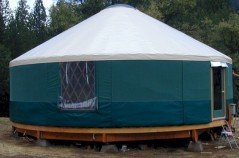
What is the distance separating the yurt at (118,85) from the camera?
8.98 meters

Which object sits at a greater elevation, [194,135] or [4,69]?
[4,69]

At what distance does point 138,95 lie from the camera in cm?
902

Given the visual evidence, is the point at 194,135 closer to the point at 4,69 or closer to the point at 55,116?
the point at 55,116

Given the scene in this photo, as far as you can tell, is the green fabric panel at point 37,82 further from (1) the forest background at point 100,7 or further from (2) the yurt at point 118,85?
(1) the forest background at point 100,7

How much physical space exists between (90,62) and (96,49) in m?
0.30

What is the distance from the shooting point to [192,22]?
32.2 m

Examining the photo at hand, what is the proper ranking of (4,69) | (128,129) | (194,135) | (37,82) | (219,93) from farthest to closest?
(4,69)
(219,93)
(37,82)
(194,135)
(128,129)

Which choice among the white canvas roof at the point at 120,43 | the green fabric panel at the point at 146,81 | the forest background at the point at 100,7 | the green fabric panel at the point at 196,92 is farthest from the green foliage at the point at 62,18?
the green fabric panel at the point at 146,81

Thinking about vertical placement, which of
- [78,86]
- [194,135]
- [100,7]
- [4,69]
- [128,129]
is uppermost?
[100,7]

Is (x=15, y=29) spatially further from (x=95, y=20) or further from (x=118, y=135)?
(x=118, y=135)

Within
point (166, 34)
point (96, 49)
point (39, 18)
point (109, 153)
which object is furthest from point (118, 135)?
point (39, 18)

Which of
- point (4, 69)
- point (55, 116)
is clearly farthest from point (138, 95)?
point (4, 69)

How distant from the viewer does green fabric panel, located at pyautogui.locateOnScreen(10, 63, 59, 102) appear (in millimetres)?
9461

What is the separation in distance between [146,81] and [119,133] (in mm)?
1095
